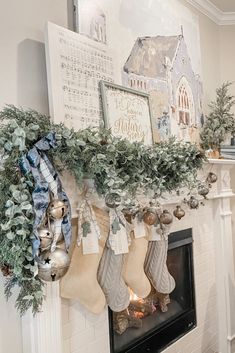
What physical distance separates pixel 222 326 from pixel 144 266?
1.13 m

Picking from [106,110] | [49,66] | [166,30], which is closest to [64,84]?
[49,66]

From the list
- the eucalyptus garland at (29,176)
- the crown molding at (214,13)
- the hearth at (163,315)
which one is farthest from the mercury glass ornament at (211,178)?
the crown molding at (214,13)

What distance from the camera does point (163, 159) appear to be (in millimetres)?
1774

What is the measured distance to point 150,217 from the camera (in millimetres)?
1838

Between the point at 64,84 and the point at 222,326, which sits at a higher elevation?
the point at 64,84

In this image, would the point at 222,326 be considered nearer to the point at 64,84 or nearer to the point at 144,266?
the point at 144,266

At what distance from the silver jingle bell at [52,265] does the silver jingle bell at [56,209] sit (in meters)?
0.13

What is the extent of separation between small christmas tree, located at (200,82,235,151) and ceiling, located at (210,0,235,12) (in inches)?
29.5

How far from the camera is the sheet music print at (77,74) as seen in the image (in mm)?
1559

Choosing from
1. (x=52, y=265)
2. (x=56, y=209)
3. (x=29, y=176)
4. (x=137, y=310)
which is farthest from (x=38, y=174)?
(x=137, y=310)

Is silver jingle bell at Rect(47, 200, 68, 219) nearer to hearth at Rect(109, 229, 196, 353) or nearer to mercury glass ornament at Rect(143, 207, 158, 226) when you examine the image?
mercury glass ornament at Rect(143, 207, 158, 226)

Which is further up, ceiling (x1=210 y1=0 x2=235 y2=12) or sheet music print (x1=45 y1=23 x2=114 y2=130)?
ceiling (x1=210 y1=0 x2=235 y2=12)

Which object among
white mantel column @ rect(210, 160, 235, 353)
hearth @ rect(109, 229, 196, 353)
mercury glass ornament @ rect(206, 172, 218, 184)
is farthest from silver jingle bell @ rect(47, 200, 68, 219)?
white mantel column @ rect(210, 160, 235, 353)

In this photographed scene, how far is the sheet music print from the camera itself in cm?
156
